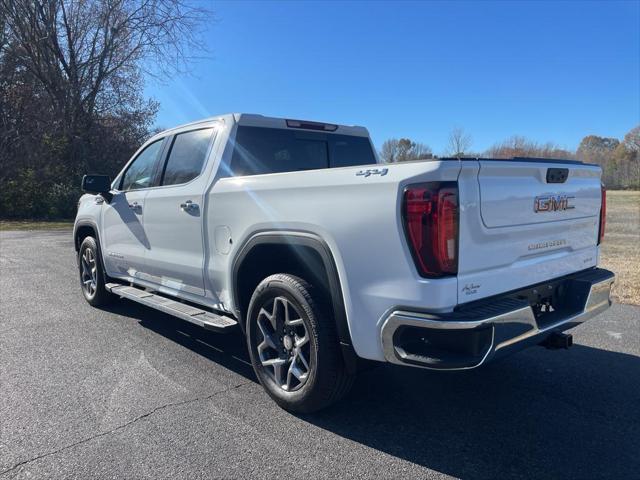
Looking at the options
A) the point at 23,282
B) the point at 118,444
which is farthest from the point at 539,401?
the point at 23,282

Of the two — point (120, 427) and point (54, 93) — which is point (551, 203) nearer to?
point (120, 427)

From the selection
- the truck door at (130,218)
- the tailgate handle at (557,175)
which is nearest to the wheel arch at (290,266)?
the tailgate handle at (557,175)

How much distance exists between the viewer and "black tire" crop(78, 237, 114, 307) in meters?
6.03

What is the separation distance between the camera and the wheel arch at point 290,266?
293 centimetres

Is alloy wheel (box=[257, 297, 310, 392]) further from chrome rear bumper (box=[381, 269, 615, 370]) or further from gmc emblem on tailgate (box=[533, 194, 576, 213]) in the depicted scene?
gmc emblem on tailgate (box=[533, 194, 576, 213])

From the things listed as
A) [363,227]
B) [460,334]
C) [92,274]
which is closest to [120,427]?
[363,227]

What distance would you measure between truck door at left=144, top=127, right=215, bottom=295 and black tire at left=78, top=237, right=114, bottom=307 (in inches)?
56.7

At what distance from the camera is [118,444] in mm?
2936

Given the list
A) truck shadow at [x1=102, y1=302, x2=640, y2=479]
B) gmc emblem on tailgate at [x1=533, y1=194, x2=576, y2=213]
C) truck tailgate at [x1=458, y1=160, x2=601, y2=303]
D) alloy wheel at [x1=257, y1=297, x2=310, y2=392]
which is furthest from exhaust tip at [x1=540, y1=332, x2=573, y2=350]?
alloy wheel at [x1=257, y1=297, x2=310, y2=392]

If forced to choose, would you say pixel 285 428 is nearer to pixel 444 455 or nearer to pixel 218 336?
pixel 444 455

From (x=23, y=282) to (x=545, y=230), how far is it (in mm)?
7854

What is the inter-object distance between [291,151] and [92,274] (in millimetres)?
3444

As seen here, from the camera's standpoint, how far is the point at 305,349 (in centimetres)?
325

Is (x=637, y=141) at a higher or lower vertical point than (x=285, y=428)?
higher
